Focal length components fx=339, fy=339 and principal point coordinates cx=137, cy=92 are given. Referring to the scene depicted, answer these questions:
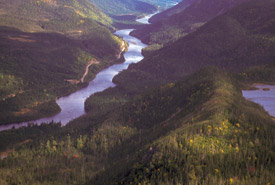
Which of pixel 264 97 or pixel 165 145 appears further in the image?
pixel 264 97

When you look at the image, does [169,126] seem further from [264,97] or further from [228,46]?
[228,46]

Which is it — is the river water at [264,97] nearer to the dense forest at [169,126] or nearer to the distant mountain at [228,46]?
the dense forest at [169,126]

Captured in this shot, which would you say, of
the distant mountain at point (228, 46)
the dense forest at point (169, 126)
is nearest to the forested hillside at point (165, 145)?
the dense forest at point (169, 126)

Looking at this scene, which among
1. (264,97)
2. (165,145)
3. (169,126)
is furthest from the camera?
(169,126)

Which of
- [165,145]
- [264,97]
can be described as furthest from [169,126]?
[165,145]

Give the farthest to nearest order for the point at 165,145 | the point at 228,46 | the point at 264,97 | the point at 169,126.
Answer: the point at 228,46 → the point at 169,126 → the point at 264,97 → the point at 165,145

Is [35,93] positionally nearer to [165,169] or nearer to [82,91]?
[82,91]

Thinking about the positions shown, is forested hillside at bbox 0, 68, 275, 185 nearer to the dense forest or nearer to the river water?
the dense forest

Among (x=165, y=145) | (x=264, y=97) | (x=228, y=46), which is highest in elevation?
(x=228, y=46)
